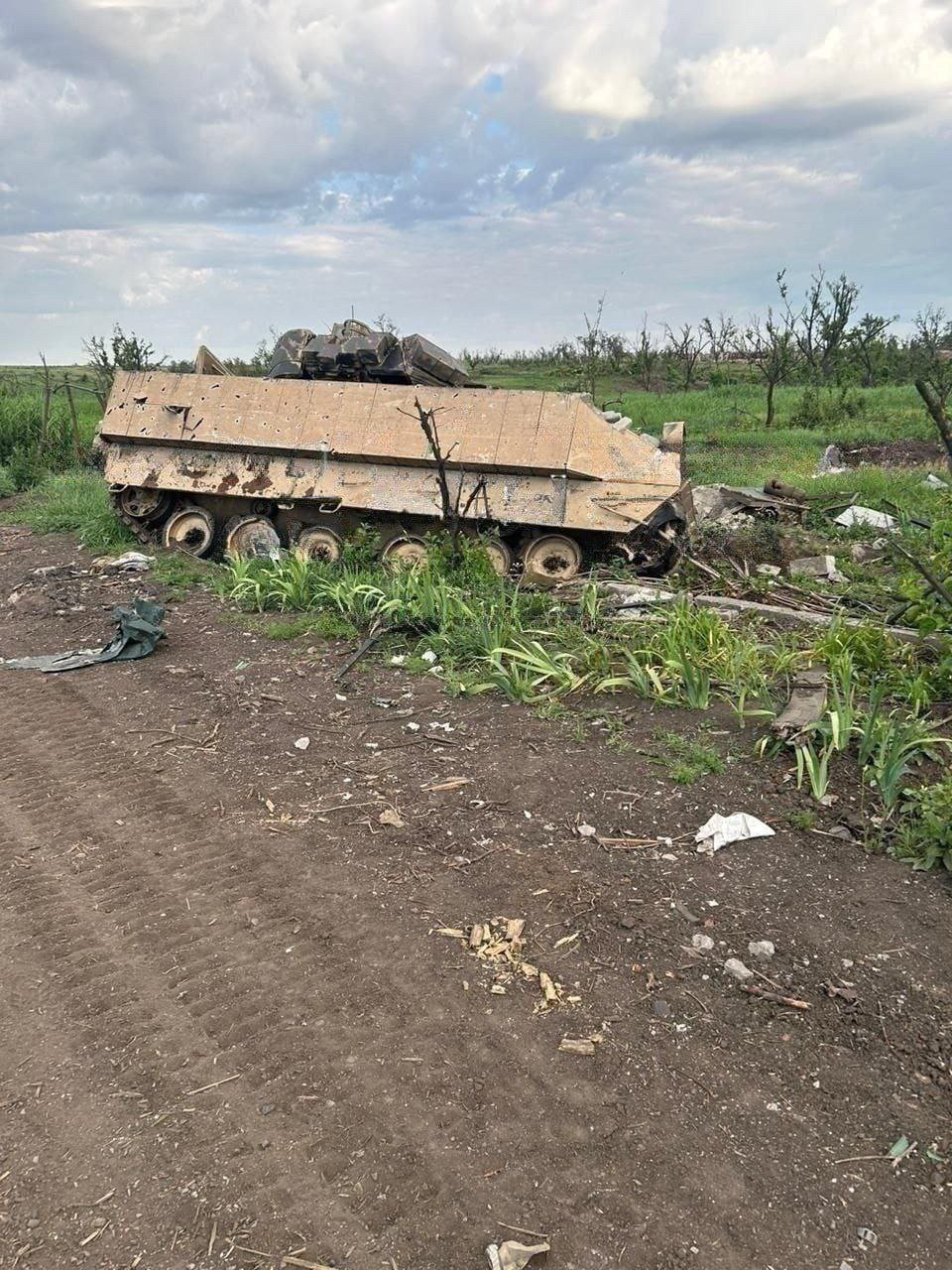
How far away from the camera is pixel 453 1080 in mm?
2896

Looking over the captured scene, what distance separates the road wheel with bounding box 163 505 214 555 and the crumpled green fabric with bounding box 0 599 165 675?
295 cm

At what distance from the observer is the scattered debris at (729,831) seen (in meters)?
4.17

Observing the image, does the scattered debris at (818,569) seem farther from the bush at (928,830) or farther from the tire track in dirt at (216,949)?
the tire track in dirt at (216,949)

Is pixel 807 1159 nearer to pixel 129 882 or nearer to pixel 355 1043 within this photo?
pixel 355 1043

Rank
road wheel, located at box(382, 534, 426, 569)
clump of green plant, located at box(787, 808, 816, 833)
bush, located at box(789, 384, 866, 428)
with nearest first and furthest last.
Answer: clump of green plant, located at box(787, 808, 816, 833) < road wheel, located at box(382, 534, 426, 569) < bush, located at box(789, 384, 866, 428)

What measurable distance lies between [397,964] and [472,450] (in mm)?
5889

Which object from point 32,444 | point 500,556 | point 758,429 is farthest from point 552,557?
point 758,429

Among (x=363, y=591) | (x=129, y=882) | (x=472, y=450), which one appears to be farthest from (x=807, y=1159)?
(x=472, y=450)

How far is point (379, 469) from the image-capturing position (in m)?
8.94

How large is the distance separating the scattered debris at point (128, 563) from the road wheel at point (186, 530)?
368mm

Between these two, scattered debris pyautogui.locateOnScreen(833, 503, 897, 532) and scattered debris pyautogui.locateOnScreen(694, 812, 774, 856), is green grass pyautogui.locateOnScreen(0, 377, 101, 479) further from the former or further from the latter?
scattered debris pyautogui.locateOnScreen(694, 812, 774, 856)

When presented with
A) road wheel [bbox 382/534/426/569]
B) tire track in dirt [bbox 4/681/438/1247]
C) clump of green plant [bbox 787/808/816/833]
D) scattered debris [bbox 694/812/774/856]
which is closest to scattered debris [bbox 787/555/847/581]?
road wheel [bbox 382/534/426/569]

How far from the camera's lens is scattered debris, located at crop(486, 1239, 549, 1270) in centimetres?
230

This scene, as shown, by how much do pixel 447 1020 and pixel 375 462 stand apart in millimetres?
6539
